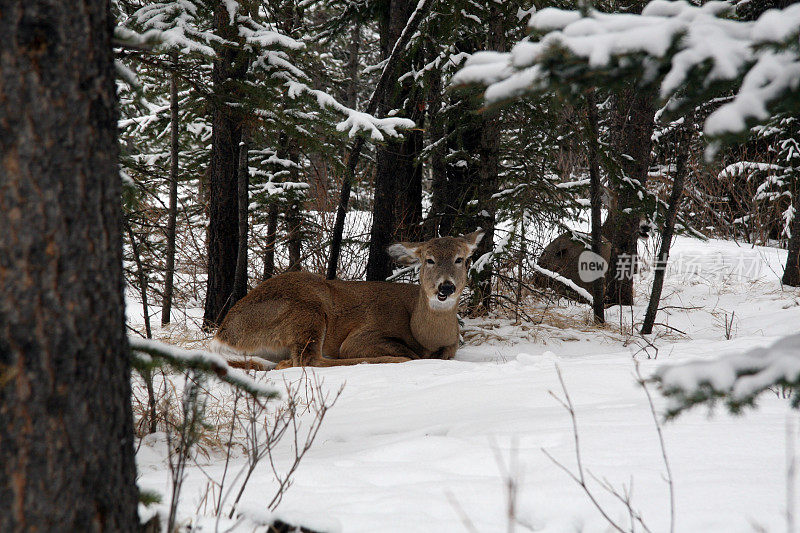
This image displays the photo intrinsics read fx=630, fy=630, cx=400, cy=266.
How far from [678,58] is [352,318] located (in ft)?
20.1

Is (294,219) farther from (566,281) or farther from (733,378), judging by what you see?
(733,378)

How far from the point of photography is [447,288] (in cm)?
662

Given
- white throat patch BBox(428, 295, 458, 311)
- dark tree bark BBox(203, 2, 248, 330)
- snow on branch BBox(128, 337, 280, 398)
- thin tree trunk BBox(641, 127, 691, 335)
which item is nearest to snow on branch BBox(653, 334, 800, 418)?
snow on branch BBox(128, 337, 280, 398)

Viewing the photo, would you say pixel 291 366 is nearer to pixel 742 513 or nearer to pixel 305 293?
pixel 305 293

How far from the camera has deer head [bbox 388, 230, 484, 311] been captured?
6.73 meters

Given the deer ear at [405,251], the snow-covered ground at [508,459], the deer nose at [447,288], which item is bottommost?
the snow-covered ground at [508,459]

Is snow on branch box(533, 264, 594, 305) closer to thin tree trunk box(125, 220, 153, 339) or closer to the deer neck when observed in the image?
the deer neck

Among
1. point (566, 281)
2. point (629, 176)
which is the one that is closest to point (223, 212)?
point (566, 281)

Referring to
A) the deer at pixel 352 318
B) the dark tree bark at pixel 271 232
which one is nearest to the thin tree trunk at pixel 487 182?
the deer at pixel 352 318

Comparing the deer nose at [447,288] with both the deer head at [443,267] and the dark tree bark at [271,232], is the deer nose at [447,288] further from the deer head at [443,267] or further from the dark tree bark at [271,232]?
the dark tree bark at [271,232]

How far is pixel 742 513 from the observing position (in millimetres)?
1958

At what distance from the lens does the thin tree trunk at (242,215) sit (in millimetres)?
7867

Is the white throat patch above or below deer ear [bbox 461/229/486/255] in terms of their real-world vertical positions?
below

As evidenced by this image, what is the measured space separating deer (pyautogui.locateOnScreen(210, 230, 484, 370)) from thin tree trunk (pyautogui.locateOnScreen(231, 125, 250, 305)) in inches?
40.5
